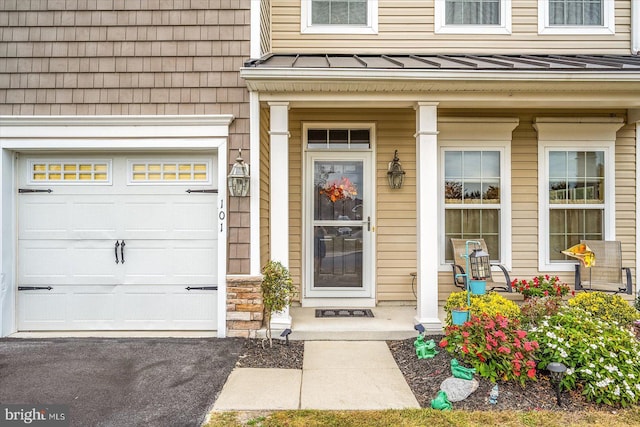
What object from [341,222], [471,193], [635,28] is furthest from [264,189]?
[635,28]

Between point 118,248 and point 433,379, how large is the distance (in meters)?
3.61

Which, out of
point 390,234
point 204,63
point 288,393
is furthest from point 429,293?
point 204,63

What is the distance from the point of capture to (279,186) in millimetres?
4379

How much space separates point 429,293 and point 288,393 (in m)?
2.01

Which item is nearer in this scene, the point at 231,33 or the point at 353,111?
the point at 231,33

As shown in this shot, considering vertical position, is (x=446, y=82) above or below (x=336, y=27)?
below

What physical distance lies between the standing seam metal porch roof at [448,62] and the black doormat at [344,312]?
292 cm

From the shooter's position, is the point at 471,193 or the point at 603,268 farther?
the point at 471,193

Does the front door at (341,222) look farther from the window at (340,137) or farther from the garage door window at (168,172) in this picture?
the garage door window at (168,172)

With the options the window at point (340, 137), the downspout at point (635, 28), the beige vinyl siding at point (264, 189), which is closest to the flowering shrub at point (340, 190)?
the window at point (340, 137)

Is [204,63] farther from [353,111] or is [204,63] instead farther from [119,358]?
[119,358]

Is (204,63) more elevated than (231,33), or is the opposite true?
(231,33)

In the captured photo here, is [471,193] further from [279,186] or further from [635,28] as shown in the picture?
[635,28]

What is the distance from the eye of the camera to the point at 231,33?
4422 millimetres
